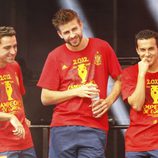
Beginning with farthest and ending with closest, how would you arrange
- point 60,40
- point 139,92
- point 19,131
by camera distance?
point 60,40 < point 139,92 < point 19,131

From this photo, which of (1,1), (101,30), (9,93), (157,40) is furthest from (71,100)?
(1,1)

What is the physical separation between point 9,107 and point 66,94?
464 mm

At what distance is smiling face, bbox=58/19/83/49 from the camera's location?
4.28 metres

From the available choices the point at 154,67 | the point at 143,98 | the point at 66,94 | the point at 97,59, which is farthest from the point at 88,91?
the point at 154,67

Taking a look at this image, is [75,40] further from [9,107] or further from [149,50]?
[9,107]

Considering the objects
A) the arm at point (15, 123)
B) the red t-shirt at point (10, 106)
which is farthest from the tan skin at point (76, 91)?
the arm at point (15, 123)

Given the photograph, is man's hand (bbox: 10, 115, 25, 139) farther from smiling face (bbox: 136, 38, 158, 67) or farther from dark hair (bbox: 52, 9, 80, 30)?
smiling face (bbox: 136, 38, 158, 67)

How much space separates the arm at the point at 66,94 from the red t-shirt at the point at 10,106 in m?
0.23

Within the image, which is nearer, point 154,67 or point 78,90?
point 78,90

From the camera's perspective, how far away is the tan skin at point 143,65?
4.17m

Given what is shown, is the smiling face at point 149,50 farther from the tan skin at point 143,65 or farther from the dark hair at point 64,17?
the dark hair at point 64,17

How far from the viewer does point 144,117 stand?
4.21 m

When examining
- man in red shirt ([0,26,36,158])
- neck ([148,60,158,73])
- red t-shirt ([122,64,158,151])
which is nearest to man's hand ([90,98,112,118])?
red t-shirt ([122,64,158,151])

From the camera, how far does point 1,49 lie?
14.5 ft
